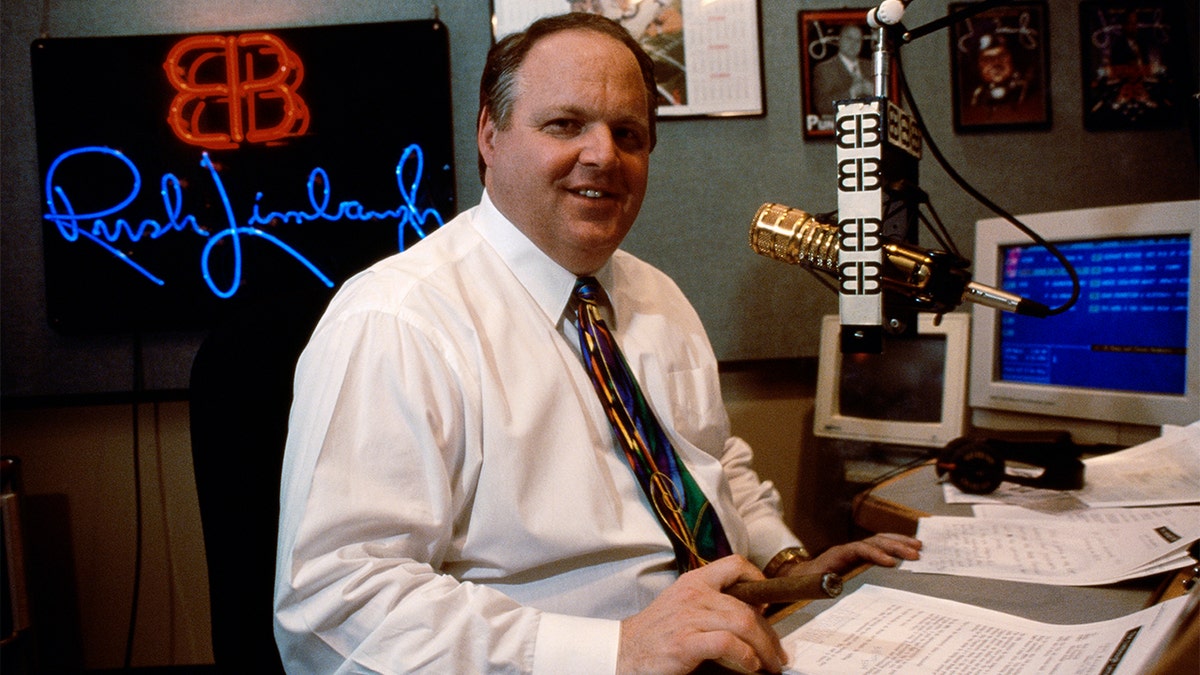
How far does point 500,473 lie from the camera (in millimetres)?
879

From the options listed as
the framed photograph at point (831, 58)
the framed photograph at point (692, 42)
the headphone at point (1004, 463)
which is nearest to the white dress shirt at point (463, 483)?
the headphone at point (1004, 463)

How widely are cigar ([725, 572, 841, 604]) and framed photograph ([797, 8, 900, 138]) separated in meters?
1.37

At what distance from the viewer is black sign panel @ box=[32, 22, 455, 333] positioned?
Answer: 1676 millimetres

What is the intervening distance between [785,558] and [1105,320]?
0.75 meters

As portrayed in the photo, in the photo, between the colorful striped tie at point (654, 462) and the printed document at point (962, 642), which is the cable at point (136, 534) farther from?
the printed document at point (962, 642)

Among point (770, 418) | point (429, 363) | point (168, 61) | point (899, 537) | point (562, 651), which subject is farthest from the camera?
point (770, 418)

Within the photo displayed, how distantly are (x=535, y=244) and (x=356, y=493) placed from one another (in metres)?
0.44

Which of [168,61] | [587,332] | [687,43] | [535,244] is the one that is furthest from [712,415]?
[168,61]

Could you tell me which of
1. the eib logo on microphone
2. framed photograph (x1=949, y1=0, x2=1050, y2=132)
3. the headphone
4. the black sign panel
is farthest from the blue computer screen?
the eib logo on microphone

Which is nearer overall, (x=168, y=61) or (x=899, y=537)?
(x=899, y=537)

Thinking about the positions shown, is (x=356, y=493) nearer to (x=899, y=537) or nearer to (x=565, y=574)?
(x=565, y=574)

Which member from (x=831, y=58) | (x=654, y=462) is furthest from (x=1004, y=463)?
(x=831, y=58)
